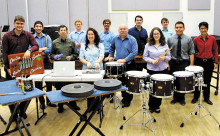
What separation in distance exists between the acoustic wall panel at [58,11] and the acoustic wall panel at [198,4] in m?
5.28

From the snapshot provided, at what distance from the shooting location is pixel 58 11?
367 inches

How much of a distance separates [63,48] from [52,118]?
4.13ft

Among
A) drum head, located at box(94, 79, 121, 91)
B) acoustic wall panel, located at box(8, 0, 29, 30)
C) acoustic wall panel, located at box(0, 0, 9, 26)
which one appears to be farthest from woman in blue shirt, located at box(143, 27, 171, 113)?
acoustic wall panel, located at box(0, 0, 9, 26)

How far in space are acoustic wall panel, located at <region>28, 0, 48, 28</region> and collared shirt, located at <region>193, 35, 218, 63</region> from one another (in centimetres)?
715

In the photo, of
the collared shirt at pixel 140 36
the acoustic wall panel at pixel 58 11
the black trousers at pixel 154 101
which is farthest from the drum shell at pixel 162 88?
the acoustic wall panel at pixel 58 11

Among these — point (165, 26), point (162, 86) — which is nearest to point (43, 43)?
point (162, 86)

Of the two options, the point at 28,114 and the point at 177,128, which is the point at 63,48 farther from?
the point at 177,128

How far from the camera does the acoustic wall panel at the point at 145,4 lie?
30.0 feet

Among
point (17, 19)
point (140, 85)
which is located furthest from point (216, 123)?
point (17, 19)

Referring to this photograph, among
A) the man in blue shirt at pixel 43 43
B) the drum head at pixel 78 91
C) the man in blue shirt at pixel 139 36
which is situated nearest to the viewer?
the drum head at pixel 78 91

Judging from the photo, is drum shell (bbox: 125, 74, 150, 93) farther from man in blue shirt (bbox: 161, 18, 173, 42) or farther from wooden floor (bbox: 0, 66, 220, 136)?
man in blue shirt (bbox: 161, 18, 173, 42)

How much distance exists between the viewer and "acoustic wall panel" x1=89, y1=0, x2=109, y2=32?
9.22m

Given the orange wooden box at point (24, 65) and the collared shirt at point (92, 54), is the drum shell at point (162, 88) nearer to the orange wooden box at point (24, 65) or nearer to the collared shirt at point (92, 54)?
the collared shirt at point (92, 54)

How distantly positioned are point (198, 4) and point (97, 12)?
4328 mm
